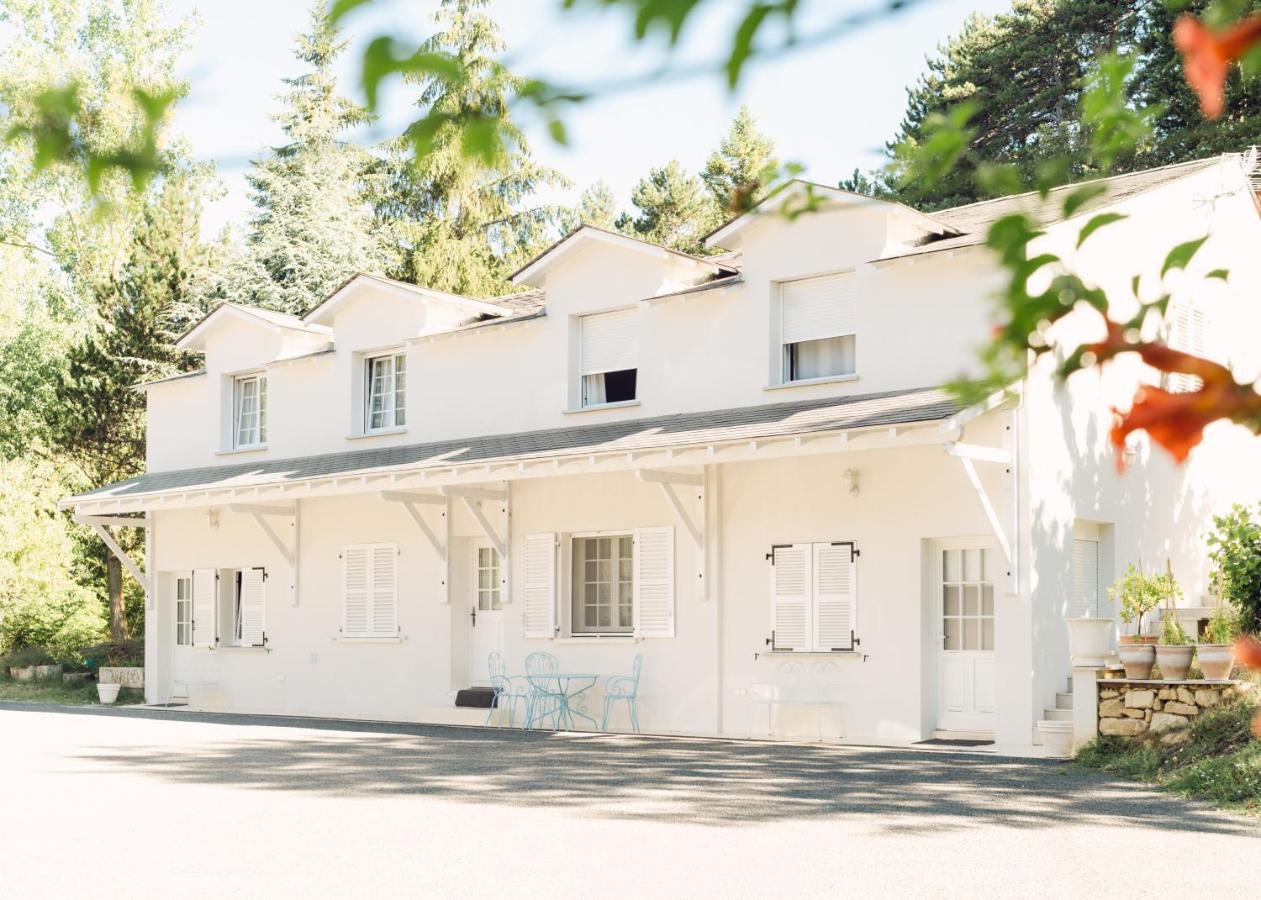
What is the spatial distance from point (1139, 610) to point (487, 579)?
9.21 meters

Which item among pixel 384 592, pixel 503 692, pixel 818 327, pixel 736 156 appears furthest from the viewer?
pixel 736 156

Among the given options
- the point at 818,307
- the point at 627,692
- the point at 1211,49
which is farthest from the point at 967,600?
the point at 1211,49

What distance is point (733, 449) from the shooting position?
16.3 metres

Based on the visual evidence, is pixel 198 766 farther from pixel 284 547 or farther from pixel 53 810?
pixel 284 547

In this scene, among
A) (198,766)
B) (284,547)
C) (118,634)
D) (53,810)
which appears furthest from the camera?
(118,634)

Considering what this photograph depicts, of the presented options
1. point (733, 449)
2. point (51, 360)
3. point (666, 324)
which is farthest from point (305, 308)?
point (733, 449)

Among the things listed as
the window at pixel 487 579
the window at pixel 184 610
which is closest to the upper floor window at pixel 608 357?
the window at pixel 487 579

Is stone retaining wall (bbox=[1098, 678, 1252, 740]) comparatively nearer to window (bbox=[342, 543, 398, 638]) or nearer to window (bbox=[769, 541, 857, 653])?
window (bbox=[769, 541, 857, 653])

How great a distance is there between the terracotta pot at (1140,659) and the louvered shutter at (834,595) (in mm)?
3437

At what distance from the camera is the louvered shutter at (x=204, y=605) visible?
24219 mm

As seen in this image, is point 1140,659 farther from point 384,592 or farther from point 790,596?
point 384,592

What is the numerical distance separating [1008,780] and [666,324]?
8356 mm

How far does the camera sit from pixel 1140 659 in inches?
564

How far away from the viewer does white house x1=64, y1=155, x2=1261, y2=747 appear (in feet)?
53.8
